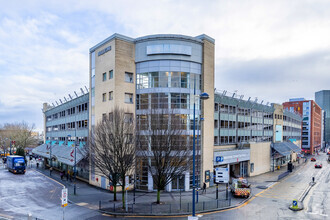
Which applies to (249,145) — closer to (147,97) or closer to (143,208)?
(147,97)

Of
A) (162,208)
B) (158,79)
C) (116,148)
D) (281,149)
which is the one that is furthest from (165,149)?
(281,149)

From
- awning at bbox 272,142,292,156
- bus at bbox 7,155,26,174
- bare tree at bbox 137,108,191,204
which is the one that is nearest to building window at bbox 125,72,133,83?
bare tree at bbox 137,108,191,204

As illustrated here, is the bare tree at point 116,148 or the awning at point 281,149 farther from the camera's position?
the awning at point 281,149

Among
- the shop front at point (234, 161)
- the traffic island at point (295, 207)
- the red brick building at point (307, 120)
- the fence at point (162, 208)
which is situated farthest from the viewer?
the red brick building at point (307, 120)

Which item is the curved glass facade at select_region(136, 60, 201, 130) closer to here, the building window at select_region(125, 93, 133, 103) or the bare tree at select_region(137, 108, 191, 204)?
the building window at select_region(125, 93, 133, 103)

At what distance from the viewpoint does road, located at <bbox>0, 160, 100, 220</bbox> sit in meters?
22.0

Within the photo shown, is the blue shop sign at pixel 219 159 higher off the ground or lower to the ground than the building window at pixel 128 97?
lower

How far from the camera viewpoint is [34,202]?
26469 millimetres

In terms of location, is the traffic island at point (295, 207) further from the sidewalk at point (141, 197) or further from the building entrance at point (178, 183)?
the building entrance at point (178, 183)

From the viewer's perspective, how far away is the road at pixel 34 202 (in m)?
22.0

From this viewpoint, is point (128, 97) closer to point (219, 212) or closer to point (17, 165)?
point (219, 212)

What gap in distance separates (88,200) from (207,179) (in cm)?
1611

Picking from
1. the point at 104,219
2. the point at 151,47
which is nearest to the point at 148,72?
the point at 151,47

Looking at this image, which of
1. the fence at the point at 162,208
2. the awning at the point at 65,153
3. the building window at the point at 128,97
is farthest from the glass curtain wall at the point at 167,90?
the awning at the point at 65,153
